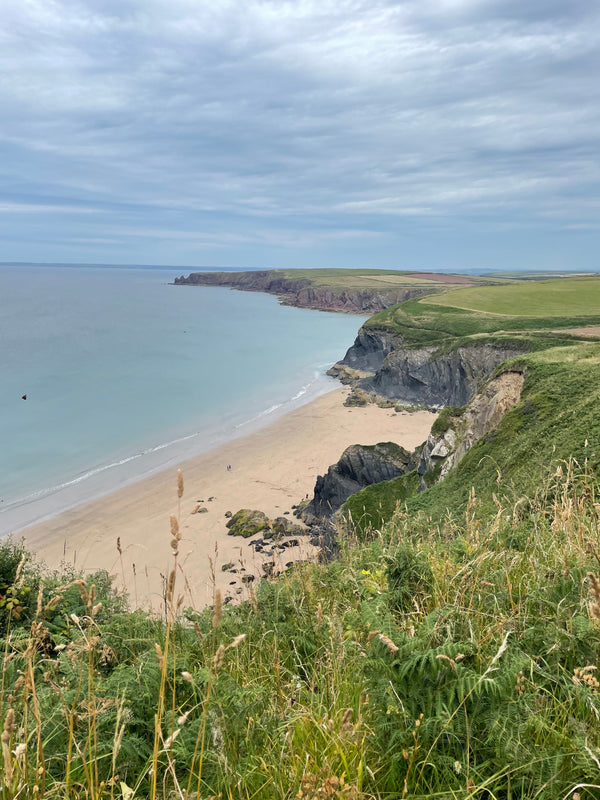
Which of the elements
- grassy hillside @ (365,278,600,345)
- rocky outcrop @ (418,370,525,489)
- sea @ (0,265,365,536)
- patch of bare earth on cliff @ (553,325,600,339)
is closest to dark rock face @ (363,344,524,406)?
grassy hillside @ (365,278,600,345)

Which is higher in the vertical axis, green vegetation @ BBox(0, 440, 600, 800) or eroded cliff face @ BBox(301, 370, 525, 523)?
green vegetation @ BBox(0, 440, 600, 800)

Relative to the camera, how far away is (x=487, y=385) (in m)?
29.0

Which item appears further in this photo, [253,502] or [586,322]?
[586,322]

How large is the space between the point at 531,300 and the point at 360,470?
82.9 metres

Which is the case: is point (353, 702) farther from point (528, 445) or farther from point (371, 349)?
point (371, 349)

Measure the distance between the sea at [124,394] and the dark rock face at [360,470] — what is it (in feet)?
58.4

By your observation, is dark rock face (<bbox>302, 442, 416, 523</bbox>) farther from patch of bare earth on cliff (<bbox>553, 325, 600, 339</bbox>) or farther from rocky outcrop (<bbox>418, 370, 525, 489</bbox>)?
patch of bare earth on cliff (<bbox>553, 325, 600, 339</bbox>)

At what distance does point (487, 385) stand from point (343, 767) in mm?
28743

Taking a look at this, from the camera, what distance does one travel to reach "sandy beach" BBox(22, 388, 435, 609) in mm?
26062

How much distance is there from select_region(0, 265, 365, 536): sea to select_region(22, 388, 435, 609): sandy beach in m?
2.73

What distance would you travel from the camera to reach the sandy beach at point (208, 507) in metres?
26.1

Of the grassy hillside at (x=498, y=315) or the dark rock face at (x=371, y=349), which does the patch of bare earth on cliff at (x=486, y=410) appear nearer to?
the grassy hillside at (x=498, y=315)

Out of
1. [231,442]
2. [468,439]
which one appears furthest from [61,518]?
[468,439]

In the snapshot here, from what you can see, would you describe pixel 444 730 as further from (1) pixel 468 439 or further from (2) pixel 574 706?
(1) pixel 468 439
